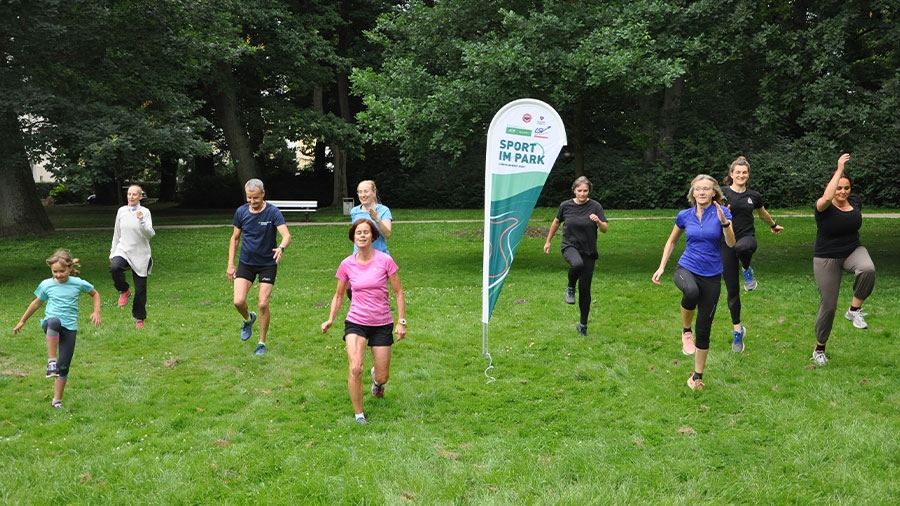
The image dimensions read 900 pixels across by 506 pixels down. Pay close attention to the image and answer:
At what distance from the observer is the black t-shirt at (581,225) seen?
9.49 m

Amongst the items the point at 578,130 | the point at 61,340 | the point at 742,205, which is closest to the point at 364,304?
the point at 61,340

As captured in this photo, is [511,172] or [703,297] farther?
[511,172]

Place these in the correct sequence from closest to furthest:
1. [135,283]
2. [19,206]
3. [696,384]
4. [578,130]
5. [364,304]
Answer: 1. [364,304]
2. [696,384]
3. [135,283]
4. [578,130]
5. [19,206]

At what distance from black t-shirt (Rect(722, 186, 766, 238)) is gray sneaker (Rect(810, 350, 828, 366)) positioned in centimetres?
171

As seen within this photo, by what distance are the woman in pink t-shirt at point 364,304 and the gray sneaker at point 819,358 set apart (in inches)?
192

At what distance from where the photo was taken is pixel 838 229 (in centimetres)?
817

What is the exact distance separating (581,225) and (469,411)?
325 centimetres

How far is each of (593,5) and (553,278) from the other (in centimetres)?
624

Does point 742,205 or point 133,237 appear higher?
point 742,205

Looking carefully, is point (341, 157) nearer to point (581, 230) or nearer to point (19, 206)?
point (19, 206)

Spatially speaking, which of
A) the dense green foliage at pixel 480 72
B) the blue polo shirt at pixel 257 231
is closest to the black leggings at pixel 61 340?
the blue polo shirt at pixel 257 231

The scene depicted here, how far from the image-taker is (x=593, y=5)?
1670 cm

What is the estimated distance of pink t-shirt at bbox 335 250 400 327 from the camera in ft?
22.2

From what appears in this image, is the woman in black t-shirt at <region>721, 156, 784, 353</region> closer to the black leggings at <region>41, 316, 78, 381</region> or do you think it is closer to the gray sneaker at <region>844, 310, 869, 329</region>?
the gray sneaker at <region>844, 310, 869, 329</region>
